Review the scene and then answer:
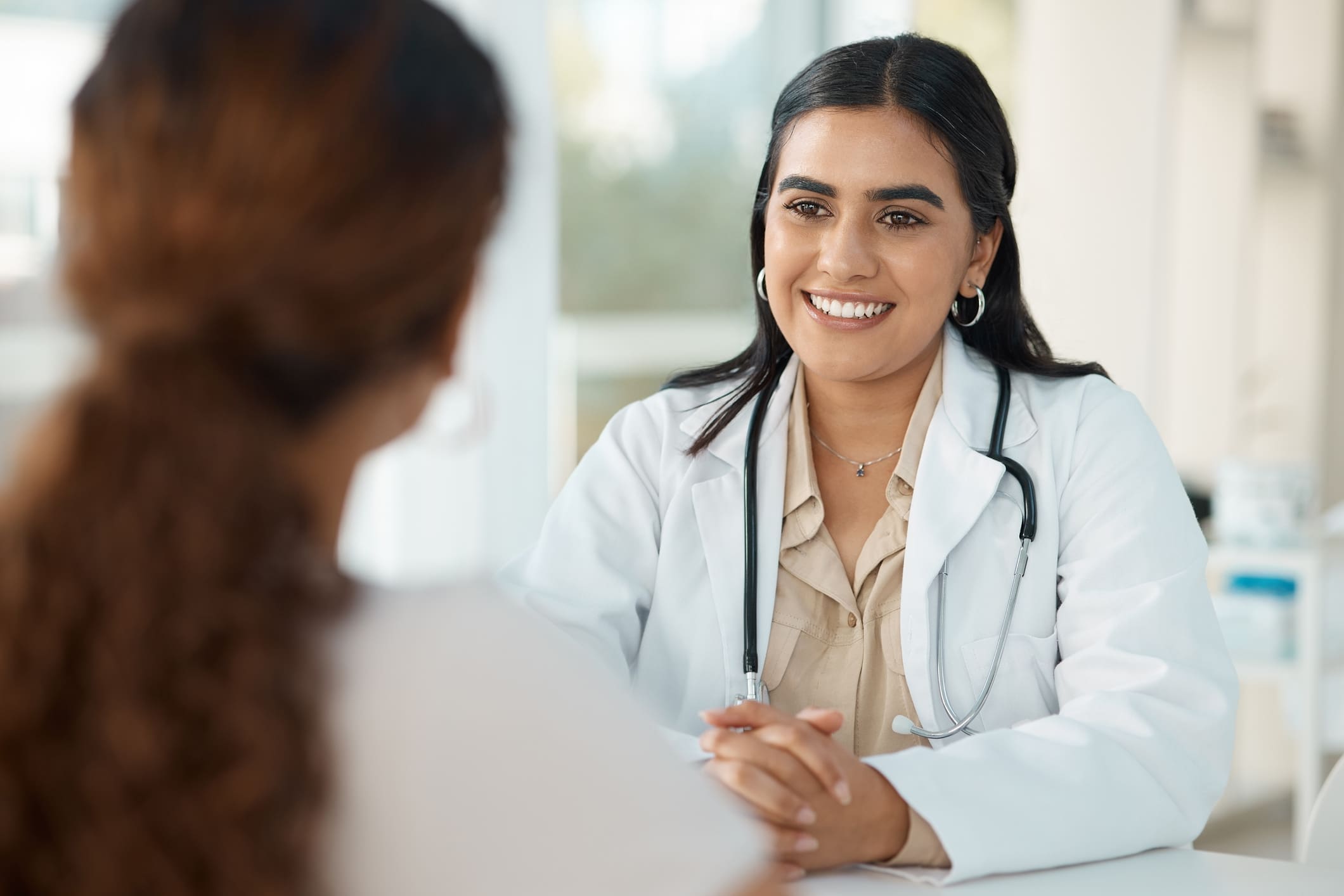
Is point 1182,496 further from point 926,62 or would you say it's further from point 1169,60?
point 1169,60

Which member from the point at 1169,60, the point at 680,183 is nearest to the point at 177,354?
the point at 680,183

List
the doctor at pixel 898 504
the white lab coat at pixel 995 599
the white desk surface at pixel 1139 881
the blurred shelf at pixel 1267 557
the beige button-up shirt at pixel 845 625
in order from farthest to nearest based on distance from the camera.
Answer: the blurred shelf at pixel 1267 557, the beige button-up shirt at pixel 845 625, the doctor at pixel 898 504, the white lab coat at pixel 995 599, the white desk surface at pixel 1139 881

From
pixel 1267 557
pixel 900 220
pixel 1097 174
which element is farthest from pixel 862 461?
pixel 1097 174

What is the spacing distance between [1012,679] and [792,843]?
44 centimetres

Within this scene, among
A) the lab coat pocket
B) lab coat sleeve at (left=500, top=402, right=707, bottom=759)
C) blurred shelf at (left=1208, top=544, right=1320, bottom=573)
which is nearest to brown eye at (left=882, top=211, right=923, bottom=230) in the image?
lab coat sleeve at (left=500, top=402, right=707, bottom=759)

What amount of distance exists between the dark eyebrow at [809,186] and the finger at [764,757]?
678 mm

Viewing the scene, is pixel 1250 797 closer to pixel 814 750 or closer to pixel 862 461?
pixel 862 461

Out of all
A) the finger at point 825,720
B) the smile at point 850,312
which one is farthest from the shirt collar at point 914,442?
the finger at point 825,720

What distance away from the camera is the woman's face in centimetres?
155

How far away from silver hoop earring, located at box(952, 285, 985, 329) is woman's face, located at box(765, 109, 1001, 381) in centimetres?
6

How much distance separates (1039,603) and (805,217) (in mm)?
539

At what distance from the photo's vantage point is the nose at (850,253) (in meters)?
1.56

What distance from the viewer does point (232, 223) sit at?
594 mm

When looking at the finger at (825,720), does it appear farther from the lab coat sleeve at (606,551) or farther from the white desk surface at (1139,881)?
the lab coat sleeve at (606,551)
